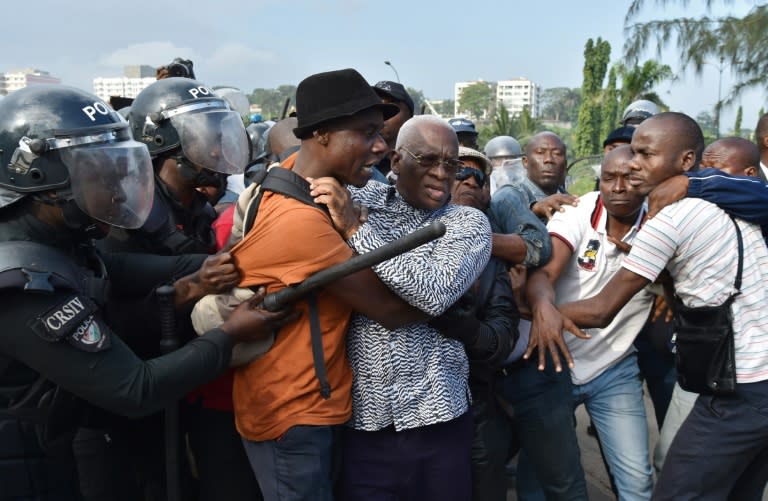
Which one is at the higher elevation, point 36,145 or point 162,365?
point 36,145

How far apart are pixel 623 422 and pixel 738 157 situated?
1.79 metres

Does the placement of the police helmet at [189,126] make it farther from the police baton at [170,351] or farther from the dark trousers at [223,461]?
the dark trousers at [223,461]

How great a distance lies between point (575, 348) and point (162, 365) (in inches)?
81.1

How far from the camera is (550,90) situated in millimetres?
158125

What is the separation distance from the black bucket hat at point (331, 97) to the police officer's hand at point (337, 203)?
198 millimetres

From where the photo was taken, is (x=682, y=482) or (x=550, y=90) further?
(x=550, y=90)

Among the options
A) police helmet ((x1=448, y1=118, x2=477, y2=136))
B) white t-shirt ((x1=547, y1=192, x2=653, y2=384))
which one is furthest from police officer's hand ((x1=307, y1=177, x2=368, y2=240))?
A: police helmet ((x1=448, y1=118, x2=477, y2=136))

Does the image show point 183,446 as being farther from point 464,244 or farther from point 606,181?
point 606,181

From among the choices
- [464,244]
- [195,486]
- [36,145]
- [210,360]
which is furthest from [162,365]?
[195,486]

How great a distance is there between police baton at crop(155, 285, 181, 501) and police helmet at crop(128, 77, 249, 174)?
82cm

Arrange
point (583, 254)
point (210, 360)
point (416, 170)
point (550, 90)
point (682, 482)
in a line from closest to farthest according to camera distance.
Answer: point (210, 360)
point (416, 170)
point (682, 482)
point (583, 254)
point (550, 90)

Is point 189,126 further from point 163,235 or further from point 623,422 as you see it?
point 623,422

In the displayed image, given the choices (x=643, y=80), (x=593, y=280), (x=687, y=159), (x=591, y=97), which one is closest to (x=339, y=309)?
(x=593, y=280)

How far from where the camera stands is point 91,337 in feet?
5.46
